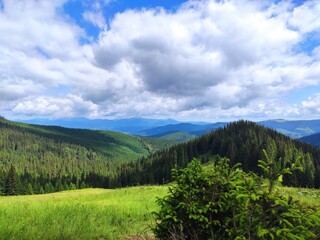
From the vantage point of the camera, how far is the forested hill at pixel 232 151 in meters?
136

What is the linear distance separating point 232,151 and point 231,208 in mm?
148385

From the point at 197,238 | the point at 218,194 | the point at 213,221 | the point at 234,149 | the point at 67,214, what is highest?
the point at 218,194

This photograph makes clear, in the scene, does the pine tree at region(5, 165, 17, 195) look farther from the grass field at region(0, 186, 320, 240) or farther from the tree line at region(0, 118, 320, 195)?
the grass field at region(0, 186, 320, 240)

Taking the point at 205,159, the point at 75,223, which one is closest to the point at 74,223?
the point at 75,223

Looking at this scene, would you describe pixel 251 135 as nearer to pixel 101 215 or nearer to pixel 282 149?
pixel 282 149

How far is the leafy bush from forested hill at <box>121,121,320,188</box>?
11584cm

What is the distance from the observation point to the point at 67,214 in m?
12.8

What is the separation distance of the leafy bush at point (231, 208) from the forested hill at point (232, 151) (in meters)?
116

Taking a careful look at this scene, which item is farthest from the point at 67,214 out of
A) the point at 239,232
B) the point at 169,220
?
the point at 239,232

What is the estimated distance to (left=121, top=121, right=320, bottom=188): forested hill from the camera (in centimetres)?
13550

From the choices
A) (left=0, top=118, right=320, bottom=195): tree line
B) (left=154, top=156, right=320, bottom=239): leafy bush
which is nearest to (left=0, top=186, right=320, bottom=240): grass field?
(left=154, top=156, right=320, bottom=239): leafy bush

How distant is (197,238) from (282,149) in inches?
5715

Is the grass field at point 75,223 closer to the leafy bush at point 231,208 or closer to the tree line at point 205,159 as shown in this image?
the leafy bush at point 231,208

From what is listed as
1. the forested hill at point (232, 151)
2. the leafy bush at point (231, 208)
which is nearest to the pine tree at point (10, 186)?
the forested hill at point (232, 151)
